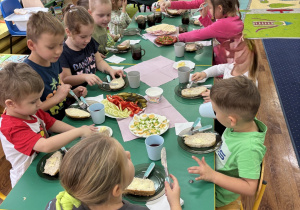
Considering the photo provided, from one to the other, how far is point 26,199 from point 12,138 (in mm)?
324

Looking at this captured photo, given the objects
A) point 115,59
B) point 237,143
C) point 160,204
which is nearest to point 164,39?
point 115,59

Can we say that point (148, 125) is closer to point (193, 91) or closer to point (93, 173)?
point (193, 91)

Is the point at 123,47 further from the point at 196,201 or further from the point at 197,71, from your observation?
the point at 196,201

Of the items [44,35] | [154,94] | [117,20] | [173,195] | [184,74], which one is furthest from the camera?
[117,20]

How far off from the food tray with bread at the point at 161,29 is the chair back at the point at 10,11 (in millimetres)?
2081

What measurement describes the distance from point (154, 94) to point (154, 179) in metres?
0.68

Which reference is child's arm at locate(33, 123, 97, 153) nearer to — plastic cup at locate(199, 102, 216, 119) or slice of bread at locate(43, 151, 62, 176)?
slice of bread at locate(43, 151, 62, 176)

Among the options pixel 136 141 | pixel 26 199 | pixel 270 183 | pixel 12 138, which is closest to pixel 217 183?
pixel 136 141

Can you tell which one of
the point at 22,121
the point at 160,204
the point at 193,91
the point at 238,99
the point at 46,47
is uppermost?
the point at 46,47

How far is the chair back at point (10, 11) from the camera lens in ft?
12.3

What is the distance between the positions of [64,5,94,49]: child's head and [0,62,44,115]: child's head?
676 mm

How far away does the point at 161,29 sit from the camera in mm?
2785

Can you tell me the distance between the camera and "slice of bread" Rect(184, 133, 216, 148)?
139 cm

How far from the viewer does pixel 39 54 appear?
1.73 meters
